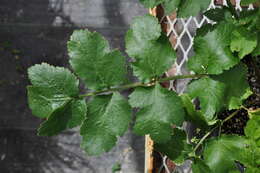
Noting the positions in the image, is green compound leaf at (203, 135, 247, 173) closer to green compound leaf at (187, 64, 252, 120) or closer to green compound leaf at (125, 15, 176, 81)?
green compound leaf at (187, 64, 252, 120)

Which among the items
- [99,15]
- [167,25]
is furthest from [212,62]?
[99,15]

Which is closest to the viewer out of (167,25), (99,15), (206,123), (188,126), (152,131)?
(152,131)

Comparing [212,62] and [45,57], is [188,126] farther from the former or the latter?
[45,57]

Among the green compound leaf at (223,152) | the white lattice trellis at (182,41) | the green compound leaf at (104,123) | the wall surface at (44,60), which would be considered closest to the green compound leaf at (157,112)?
the green compound leaf at (104,123)

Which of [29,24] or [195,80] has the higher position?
[195,80]

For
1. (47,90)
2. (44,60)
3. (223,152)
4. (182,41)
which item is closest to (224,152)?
(223,152)

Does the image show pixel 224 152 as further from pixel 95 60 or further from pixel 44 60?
pixel 44 60

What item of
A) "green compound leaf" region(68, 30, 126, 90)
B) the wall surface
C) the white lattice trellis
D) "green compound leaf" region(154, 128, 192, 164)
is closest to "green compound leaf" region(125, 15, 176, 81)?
"green compound leaf" region(68, 30, 126, 90)

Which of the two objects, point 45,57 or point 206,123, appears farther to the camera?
point 45,57
